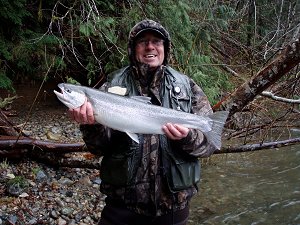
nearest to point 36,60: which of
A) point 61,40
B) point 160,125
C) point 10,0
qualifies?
point 61,40

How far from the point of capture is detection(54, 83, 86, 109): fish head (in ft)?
9.08

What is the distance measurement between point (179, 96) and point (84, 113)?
76 centimetres

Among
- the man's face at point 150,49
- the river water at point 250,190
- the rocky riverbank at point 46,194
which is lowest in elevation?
the river water at point 250,190

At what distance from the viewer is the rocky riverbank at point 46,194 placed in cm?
519

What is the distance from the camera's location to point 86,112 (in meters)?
2.78

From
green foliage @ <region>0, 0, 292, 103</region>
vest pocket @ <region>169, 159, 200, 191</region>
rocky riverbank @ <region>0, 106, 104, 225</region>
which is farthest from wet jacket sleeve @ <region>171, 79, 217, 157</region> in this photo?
green foliage @ <region>0, 0, 292, 103</region>

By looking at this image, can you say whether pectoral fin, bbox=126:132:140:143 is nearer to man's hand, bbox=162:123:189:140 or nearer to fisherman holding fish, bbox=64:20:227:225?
fisherman holding fish, bbox=64:20:227:225

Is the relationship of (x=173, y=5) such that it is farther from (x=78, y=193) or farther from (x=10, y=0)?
(x=78, y=193)

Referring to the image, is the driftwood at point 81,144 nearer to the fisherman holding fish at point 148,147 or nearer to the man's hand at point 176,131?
the fisherman holding fish at point 148,147

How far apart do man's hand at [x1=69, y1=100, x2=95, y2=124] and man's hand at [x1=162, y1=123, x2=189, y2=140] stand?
56 centimetres

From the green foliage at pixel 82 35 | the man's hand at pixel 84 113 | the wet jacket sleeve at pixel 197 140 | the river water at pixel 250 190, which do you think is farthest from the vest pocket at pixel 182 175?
the green foliage at pixel 82 35

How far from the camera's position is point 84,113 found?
276cm

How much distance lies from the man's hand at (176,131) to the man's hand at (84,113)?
1.84ft

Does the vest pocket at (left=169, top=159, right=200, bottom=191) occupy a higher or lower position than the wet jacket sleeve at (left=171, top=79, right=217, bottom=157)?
lower
